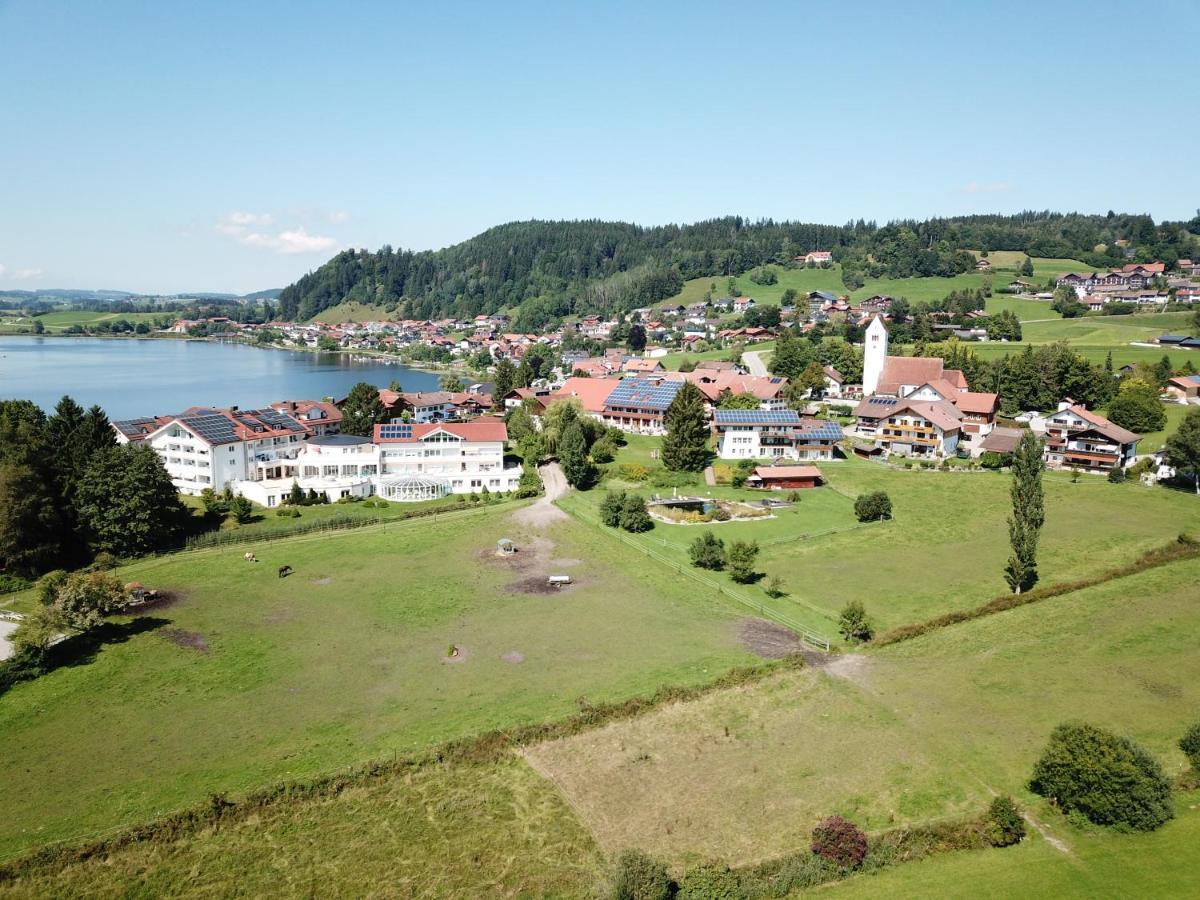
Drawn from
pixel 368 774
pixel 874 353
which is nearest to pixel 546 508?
pixel 368 774

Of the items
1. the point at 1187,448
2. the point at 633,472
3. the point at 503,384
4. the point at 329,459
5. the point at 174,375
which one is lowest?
the point at 633,472

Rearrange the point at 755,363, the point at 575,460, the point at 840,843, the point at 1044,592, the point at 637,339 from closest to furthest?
the point at 840,843 → the point at 1044,592 → the point at 575,460 → the point at 755,363 → the point at 637,339

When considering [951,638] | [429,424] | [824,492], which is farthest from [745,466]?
[951,638]

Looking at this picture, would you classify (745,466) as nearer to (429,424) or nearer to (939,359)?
(429,424)

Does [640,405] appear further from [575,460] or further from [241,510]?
[241,510]

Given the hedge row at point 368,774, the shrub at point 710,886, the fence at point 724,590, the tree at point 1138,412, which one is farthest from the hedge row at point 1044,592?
the tree at point 1138,412

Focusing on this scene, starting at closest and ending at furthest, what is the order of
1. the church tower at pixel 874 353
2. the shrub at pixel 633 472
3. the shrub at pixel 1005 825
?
the shrub at pixel 1005 825 → the shrub at pixel 633 472 → the church tower at pixel 874 353

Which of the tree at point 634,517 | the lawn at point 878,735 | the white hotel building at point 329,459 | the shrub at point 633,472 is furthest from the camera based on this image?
the shrub at point 633,472

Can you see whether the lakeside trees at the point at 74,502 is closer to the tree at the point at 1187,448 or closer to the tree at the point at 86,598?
the tree at the point at 86,598
